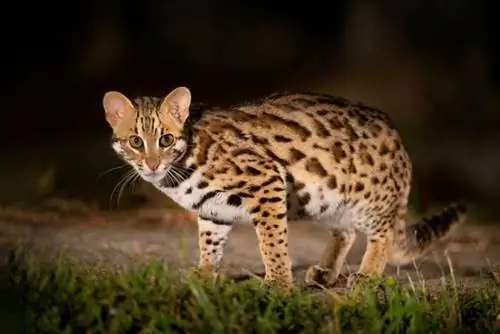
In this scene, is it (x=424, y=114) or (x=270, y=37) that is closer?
(x=424, y=114)

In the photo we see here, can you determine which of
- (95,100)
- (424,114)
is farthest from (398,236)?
(95,100)

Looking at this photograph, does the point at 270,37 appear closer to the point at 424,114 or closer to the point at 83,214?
the point at 424,114

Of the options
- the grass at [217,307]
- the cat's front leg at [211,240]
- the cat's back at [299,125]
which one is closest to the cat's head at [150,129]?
the cat's back at [299,125]

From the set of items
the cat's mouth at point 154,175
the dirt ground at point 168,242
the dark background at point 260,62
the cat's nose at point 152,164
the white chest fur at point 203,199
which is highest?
the dark background at point 260,62

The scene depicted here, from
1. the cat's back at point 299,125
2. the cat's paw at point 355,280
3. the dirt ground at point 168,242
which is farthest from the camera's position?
the dirt ground at point 168,242

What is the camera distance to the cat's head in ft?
22.4

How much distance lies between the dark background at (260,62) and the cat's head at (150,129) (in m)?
7.57

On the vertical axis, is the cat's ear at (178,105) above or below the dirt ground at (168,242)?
above

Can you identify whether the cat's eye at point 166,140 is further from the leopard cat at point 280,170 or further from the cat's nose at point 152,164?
the cat's nose at point 152,164

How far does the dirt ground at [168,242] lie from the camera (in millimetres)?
8172

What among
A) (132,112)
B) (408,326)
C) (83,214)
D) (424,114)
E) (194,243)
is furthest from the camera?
(424,114)

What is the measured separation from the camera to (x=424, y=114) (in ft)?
56.1

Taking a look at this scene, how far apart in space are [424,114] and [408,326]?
1115cm

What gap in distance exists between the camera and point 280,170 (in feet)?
23.8
